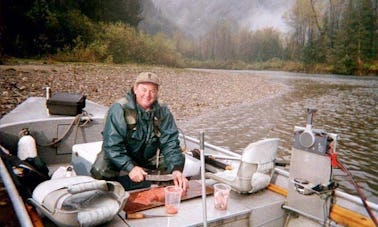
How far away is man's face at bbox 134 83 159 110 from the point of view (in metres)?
2.67

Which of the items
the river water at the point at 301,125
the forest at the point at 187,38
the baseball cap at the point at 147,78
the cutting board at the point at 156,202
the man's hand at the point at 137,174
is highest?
the forest at the point at 187,38

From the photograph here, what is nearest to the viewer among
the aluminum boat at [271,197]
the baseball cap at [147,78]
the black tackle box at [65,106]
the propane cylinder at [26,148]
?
the aluminum boat at [271,197]

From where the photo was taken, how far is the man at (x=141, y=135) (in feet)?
8.43

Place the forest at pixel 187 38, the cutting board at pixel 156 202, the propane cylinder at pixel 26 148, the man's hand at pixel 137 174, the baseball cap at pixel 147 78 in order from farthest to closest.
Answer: the forest at pixel 187 38 < the propane cylinder at pixel 26 148 < the baseball cap at pixel 147 78 < the man's hand at pixel 137 174 < the cutting board at pixel 156 202

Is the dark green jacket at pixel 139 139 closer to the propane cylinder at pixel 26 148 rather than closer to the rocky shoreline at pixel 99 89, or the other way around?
the propane cylinder at pixel 26 148

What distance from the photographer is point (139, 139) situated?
8.96ft

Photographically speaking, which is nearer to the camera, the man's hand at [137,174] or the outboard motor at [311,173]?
the outboard motor at [311,173]

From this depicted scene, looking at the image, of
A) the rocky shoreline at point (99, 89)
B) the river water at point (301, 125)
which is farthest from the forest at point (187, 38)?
the river water at point (301, 125)

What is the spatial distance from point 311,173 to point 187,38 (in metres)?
83.4

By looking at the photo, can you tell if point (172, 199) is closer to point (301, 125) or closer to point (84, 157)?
point (84, 157)

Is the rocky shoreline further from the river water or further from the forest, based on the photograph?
the forest

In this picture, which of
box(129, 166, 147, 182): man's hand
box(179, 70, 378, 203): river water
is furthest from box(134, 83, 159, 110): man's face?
box(179, 70, 378, 203): river water

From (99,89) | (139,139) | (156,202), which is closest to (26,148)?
(139,139)

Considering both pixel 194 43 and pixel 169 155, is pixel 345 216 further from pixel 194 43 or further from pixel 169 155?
pixel 194 43
